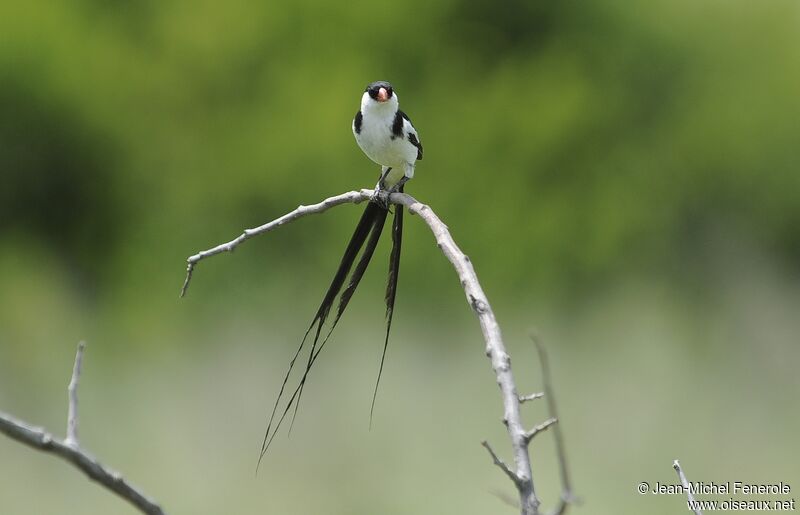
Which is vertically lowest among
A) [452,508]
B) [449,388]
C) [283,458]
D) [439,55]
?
[452,508]

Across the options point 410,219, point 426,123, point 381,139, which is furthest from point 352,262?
point 426,123

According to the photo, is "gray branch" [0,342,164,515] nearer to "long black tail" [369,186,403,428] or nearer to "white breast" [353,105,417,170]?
"long black tail" [369,186,403,428]

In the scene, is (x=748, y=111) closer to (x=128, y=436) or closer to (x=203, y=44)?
(x=203, y=44)

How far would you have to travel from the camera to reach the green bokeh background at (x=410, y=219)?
12.4ft

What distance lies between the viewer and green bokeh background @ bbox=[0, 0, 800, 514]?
3.78m

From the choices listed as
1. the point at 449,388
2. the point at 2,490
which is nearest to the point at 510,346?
the point at 449,388

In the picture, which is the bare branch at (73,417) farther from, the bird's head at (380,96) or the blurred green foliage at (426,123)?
the blurred green foliage at (426,123)

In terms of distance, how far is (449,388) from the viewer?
388 centimetres

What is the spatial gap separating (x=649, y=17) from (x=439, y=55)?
123 centimetres

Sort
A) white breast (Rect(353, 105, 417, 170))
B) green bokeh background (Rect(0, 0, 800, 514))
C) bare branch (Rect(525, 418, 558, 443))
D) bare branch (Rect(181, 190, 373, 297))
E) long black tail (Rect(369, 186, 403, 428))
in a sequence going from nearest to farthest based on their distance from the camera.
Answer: bare branch (Rect(525, 418, 558, 443)) < bare branch (Rect(181, 190, 373, 297)) < long black tail (Rect(369, 186, 403, 428)) < white breast (Rect(353, 105, 417, 170)) < green bokeh background (Rect(0, 0, 800, 514))

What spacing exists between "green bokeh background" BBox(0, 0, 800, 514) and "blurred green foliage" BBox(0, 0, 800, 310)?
0.05 ft

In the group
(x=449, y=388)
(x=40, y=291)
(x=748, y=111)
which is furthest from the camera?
(x=748, y=111)

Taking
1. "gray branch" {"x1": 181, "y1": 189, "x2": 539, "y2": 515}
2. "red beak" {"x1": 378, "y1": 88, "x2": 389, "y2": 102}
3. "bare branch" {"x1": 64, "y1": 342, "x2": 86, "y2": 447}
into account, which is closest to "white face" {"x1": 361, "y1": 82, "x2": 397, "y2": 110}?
"red beak" {"x1": 378, "y1": 88, "x2": 389, "y2": 102}

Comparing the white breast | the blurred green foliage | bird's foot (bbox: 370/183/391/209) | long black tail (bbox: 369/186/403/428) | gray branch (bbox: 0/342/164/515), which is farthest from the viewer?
the blurred green foliage
